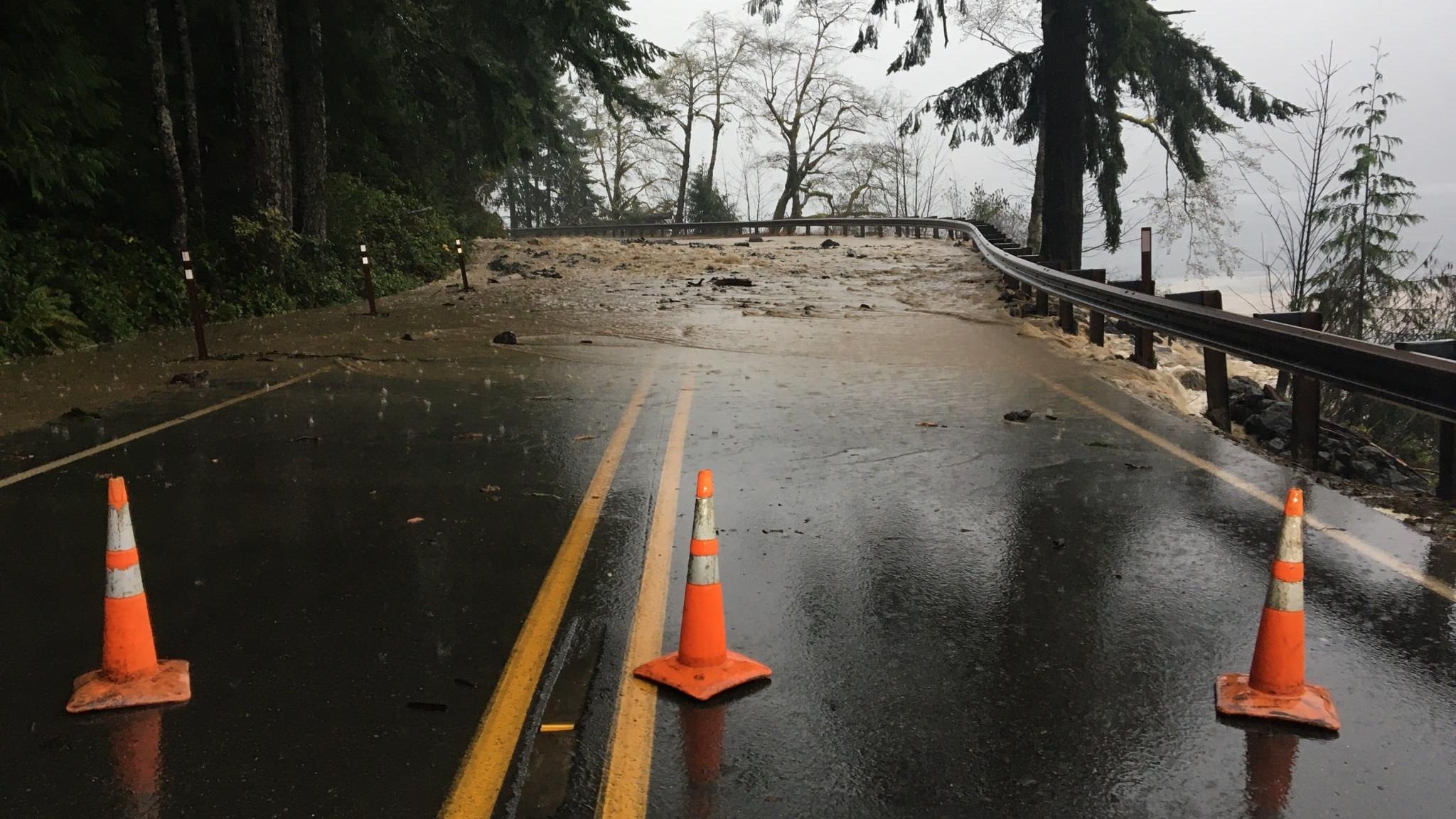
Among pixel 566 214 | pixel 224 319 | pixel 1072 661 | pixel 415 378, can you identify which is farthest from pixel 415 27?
pixel 566 214

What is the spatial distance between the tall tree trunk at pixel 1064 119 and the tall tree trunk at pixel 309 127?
14.7 meters

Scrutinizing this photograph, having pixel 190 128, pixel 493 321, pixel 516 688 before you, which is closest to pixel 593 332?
pixel 493 321

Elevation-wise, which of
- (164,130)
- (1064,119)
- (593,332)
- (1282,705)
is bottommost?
(1282,705)

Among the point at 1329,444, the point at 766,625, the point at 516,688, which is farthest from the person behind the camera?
the point at 1329,444

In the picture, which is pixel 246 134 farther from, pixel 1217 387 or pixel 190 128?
pixel 1217 387

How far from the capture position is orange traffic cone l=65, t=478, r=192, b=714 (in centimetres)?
429

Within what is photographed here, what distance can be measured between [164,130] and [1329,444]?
17494mm

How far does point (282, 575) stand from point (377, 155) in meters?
27.7

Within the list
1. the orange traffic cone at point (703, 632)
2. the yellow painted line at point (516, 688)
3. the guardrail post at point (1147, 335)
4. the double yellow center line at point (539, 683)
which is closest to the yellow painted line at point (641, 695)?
the double yellow center line at point (539, 683)

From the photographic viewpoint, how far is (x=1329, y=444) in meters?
11.8

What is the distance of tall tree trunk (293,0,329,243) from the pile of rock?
18153mm

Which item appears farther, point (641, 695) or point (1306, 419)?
point (1306, 419)

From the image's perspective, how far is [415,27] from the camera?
27.3 m

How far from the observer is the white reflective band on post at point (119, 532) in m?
4.46
